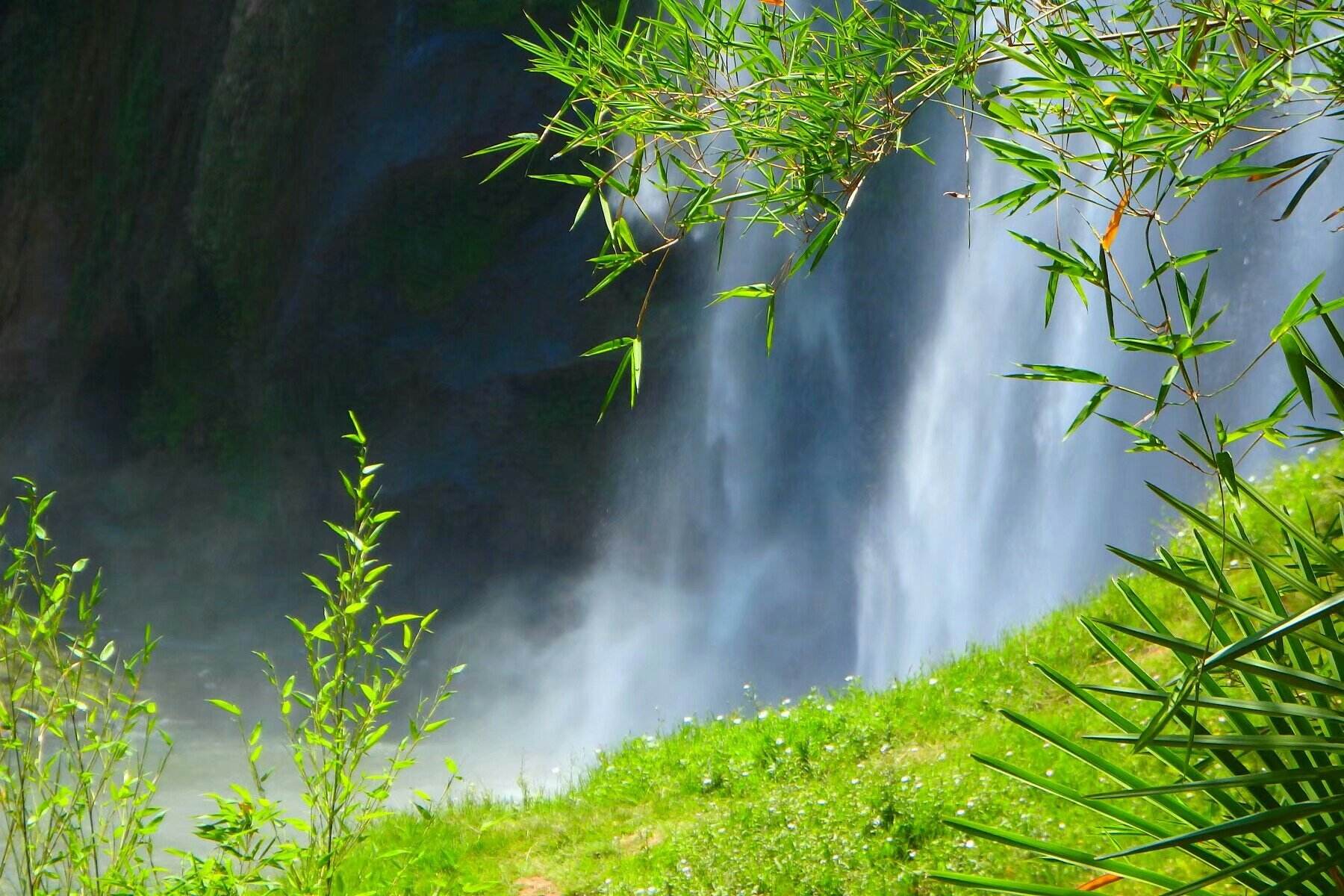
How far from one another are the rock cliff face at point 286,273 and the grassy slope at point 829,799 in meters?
10.2

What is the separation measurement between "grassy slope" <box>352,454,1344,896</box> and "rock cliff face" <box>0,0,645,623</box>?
1015cm

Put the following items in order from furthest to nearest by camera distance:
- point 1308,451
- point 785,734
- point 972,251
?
point 972,251, point 1308,451, point 785,734

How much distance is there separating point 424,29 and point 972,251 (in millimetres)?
7378

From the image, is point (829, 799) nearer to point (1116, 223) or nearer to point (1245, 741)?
point (1116, 223)

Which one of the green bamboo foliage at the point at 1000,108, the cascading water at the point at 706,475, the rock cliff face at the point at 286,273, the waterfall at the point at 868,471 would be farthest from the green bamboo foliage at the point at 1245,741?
the rock cliff face at the point at 286,273

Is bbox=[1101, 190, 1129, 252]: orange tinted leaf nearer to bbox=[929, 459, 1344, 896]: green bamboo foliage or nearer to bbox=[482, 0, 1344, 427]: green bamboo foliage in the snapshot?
bbox=[482, 0, 1344, 427]: green bamboo foliage

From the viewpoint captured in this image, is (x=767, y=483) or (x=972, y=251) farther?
(x=767, y=483)

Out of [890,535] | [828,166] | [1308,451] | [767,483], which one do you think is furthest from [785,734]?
[767,483]

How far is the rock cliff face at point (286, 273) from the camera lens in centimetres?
1457

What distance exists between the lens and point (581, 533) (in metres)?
16.0

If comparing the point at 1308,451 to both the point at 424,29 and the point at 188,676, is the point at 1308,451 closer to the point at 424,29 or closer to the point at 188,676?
the point at 188,676

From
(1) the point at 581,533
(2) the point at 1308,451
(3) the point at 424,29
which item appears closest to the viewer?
(2) the point at 1308,451

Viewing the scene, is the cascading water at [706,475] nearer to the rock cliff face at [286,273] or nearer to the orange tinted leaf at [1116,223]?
the rock cliff face at [286,273]

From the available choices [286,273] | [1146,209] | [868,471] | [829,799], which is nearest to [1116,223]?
[1146,209]
